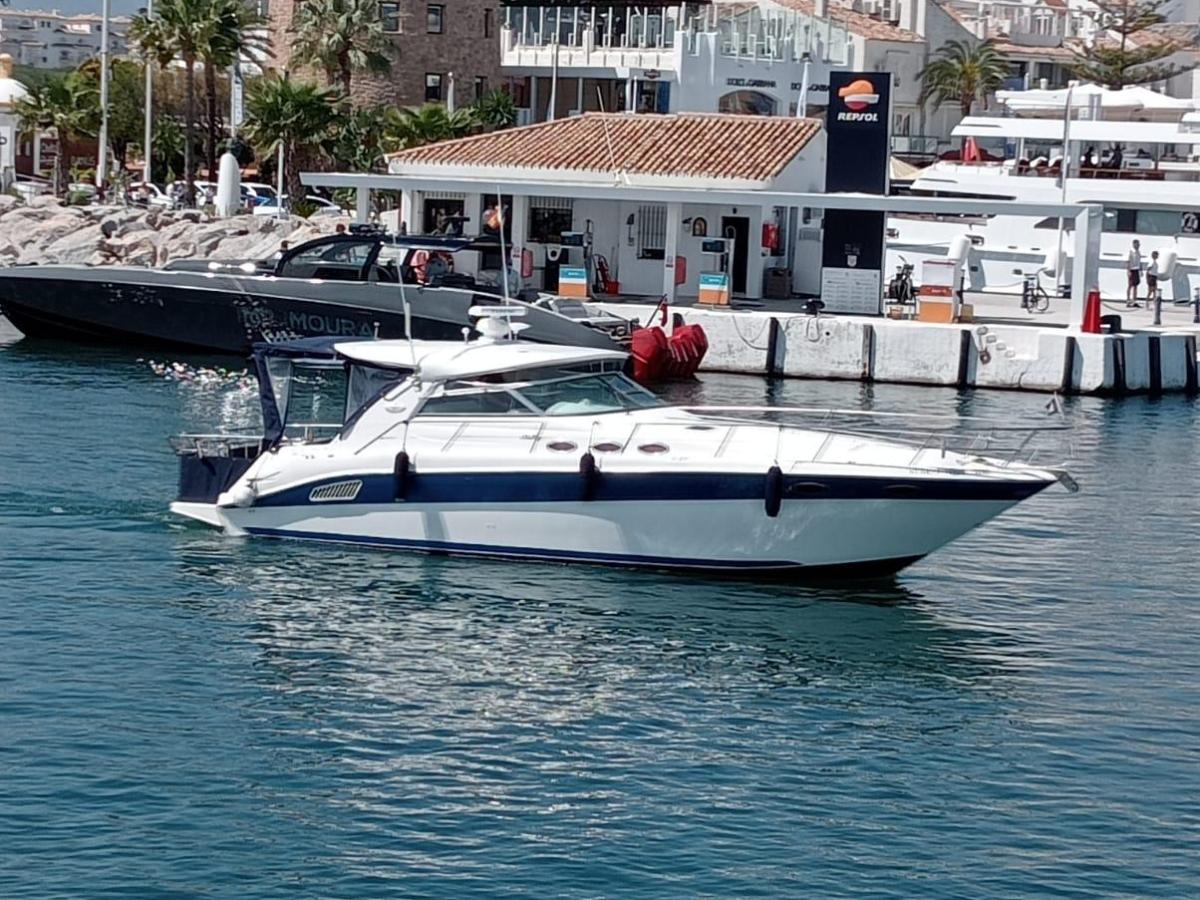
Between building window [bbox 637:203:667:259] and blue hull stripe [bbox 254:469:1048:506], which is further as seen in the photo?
building window [bbox 637:203:667:259]

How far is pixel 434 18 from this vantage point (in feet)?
275

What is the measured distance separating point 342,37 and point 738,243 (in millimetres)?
30598

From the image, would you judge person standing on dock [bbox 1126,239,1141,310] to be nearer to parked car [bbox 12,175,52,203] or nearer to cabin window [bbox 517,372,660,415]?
cabin window [bbox 517,372,660,415]

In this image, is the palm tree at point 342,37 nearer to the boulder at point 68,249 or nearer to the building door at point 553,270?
the boulder at point 68,249

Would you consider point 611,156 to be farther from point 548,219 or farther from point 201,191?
point 201,191

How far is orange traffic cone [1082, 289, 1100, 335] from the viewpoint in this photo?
4218 cm

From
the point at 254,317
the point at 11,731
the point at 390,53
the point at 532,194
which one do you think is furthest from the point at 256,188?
the point at 11,731

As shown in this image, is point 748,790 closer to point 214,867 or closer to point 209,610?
point 214,867

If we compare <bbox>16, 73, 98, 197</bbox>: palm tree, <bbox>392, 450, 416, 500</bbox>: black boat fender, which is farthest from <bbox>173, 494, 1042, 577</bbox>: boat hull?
<bbox>16, 73, 98, 197</bbox>: palm tree

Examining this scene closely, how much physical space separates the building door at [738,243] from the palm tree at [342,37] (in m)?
29.3

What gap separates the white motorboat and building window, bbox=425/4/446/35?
61475 mm

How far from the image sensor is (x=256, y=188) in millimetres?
74750

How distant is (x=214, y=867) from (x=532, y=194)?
33565 mm

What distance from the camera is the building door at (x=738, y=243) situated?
158 ft
